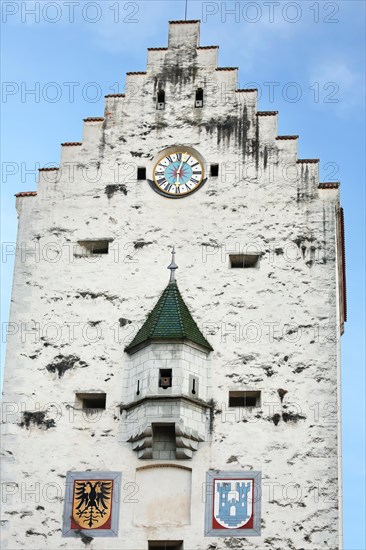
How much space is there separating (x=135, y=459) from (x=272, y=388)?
385 cm

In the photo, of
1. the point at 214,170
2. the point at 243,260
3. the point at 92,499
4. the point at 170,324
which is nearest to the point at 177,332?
the point at 170,324

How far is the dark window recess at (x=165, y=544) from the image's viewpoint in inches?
1261

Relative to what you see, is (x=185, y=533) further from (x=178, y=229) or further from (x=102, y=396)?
(x=178, y=229)

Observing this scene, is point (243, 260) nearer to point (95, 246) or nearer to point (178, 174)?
point (178, 174)

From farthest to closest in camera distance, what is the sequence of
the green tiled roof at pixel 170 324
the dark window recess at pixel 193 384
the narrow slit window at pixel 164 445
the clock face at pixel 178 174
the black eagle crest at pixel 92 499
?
the clock face at pixel 178 174 → the green tiled roof at pixel 170 324 → the dark window recess at pixel 193 384 → the narrow slit window at pixel 164 445 → the black eagle crest at pixel 92 499

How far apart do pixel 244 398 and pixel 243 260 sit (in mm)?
3888

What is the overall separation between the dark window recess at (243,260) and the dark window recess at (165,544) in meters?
7.63

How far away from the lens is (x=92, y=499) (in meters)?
32.7

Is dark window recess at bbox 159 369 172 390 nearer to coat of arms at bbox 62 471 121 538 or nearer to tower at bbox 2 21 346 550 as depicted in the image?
tower at bbox 2 21 346 550

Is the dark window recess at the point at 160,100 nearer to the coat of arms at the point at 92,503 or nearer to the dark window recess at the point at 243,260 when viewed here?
the dark window recess at the point at 243,260

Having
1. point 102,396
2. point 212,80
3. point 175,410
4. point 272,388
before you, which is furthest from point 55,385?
point 212,80

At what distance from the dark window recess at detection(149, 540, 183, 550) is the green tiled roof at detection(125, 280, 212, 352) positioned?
198 inches

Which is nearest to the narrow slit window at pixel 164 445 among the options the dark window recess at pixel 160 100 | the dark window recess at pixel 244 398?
the dark window recess at pixel 244 398

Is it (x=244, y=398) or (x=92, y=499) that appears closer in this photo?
(x=92, y=499)
